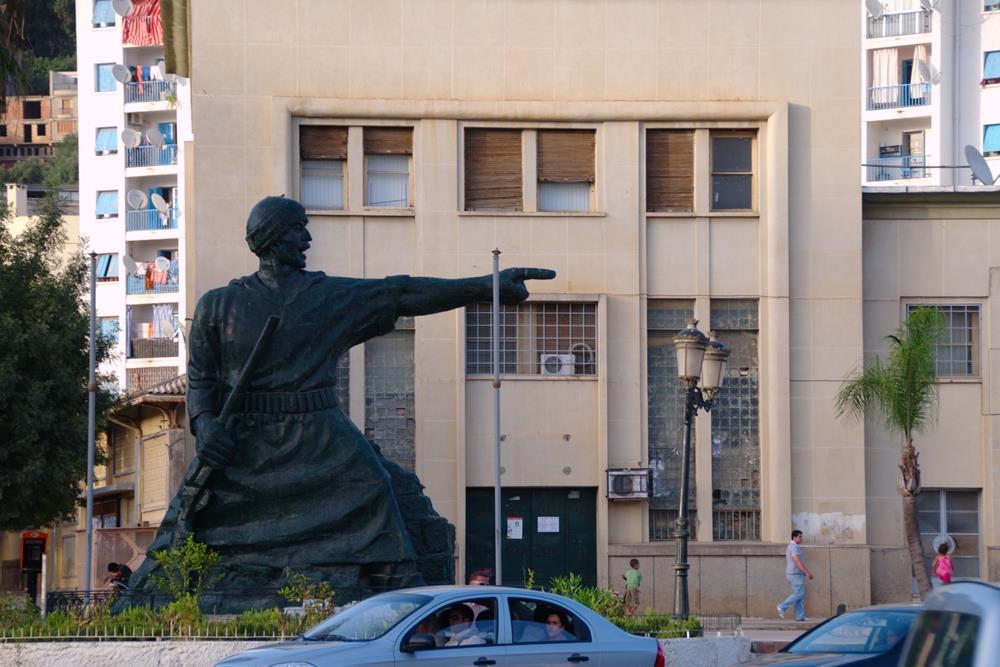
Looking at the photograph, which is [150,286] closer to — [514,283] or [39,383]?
[39,383]

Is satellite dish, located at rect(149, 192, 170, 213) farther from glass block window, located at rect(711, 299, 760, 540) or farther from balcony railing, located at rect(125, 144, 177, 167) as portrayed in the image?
glass block window, located at rect(711, 299, 760, 540)

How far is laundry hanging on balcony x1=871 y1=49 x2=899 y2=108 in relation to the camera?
2660 inches

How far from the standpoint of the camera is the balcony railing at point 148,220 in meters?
74.0

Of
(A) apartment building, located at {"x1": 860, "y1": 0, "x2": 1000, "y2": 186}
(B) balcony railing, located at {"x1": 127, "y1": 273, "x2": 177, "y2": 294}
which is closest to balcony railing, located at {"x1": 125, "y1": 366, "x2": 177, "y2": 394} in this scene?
(B) balcony railing, located at {"x1": 127, "y1": 273, "x2": 177, "y2": 294}

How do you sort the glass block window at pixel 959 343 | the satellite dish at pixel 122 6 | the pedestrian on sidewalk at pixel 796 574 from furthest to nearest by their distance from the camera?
the satellite dish at pixel 122 6
the glass block window at pixel 959 343
the pedestrian on sidewalk at pixel 796 574

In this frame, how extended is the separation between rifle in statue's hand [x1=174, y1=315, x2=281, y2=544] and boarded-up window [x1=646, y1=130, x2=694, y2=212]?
55.4ft

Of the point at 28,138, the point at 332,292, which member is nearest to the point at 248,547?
the point at 332,292

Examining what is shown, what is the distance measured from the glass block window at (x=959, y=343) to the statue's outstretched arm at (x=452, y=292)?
1697cm

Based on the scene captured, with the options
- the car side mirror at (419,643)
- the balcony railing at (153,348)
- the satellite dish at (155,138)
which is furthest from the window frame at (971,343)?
the satellite dish at (155,138)

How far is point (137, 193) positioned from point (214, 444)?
55.5 m

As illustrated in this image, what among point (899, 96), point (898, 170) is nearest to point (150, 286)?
point (898, 170)

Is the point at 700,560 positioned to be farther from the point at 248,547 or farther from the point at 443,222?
the point at 248,547

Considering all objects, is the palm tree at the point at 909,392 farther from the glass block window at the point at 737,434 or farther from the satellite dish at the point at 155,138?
the satellite dish at the point at 155,138

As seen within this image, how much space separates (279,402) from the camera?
20.2 metres
